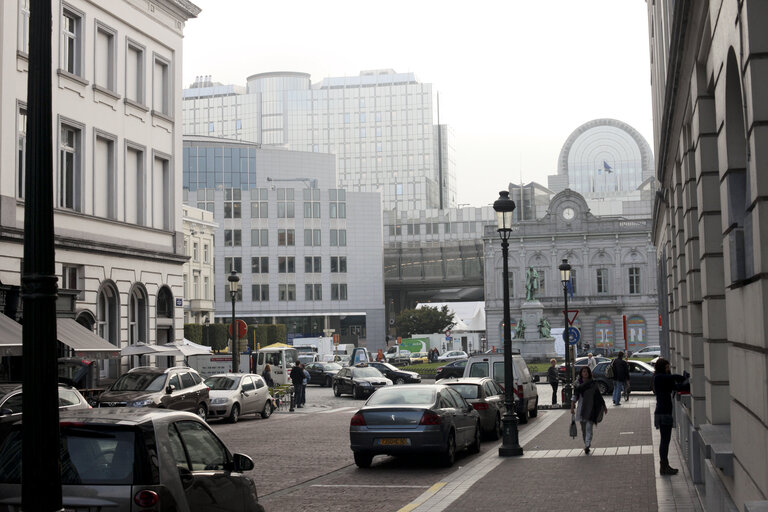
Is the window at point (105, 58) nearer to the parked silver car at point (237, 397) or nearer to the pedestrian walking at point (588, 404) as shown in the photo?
the parked silver car at point (237, 397)

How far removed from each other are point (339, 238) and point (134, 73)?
252 ft

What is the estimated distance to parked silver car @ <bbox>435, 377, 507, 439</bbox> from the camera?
2220cm

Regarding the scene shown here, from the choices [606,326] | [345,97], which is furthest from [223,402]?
[345,97]

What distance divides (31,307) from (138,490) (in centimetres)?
199

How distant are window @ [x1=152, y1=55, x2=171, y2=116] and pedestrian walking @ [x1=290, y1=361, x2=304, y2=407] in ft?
35.9

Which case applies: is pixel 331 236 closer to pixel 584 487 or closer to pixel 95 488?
pixel 584 487

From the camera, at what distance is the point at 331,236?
112 metres

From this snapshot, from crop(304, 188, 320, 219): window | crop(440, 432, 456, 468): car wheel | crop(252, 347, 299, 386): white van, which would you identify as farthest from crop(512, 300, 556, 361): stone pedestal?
crop(440, 432, 456, 468): car wheel

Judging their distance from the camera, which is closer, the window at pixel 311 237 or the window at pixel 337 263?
the window at pixel 311 237

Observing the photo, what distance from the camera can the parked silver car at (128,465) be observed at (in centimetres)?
707

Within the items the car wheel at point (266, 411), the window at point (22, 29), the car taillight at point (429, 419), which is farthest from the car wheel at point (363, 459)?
the window at point (22, 29)

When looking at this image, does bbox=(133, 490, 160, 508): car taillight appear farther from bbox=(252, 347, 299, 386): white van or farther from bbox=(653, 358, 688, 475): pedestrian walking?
bbox=(252, 347, 299, 386): white van

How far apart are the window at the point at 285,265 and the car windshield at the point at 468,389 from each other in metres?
89.7

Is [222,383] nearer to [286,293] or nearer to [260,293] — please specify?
[286,293]
